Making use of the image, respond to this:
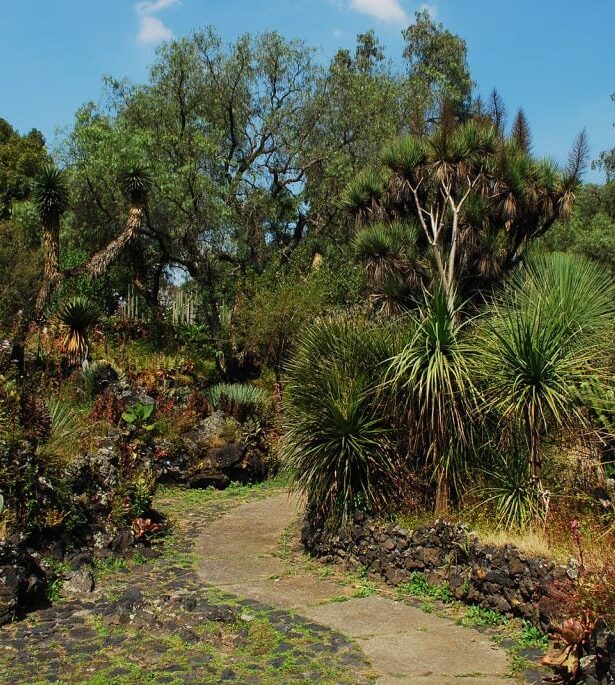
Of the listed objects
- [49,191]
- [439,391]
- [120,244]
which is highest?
[49,191]

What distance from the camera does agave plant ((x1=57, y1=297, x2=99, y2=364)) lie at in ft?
56.3

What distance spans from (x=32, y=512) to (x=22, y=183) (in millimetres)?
27372

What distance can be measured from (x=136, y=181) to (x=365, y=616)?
1432cm

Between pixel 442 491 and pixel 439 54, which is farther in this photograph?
pixel 439 54

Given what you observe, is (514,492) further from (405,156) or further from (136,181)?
(136,181)

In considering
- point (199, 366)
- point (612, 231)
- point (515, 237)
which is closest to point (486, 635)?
point (515, 237)

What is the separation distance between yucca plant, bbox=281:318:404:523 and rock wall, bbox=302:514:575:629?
0.35 metres

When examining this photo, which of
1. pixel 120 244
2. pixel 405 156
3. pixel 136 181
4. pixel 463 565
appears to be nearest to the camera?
pixel 463 565

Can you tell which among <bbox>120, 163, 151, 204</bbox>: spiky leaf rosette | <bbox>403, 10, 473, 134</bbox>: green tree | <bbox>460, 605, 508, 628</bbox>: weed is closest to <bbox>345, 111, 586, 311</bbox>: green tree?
<bbox>120, 163, 151, 204</bbox>: spiky leaf rosette

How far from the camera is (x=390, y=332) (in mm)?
9688

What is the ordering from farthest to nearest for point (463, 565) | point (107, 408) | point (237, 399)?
1. point (237, 399)
2. point (107, 408)
3. point (463, 565)

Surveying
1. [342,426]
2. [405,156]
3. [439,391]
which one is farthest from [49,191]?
[439,391]

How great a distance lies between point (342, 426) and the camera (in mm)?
9156

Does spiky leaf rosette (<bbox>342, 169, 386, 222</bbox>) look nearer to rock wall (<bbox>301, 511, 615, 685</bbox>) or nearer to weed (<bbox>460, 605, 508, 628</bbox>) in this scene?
rock wall (<bbox>301, 511, 615, 685</bbox>)
